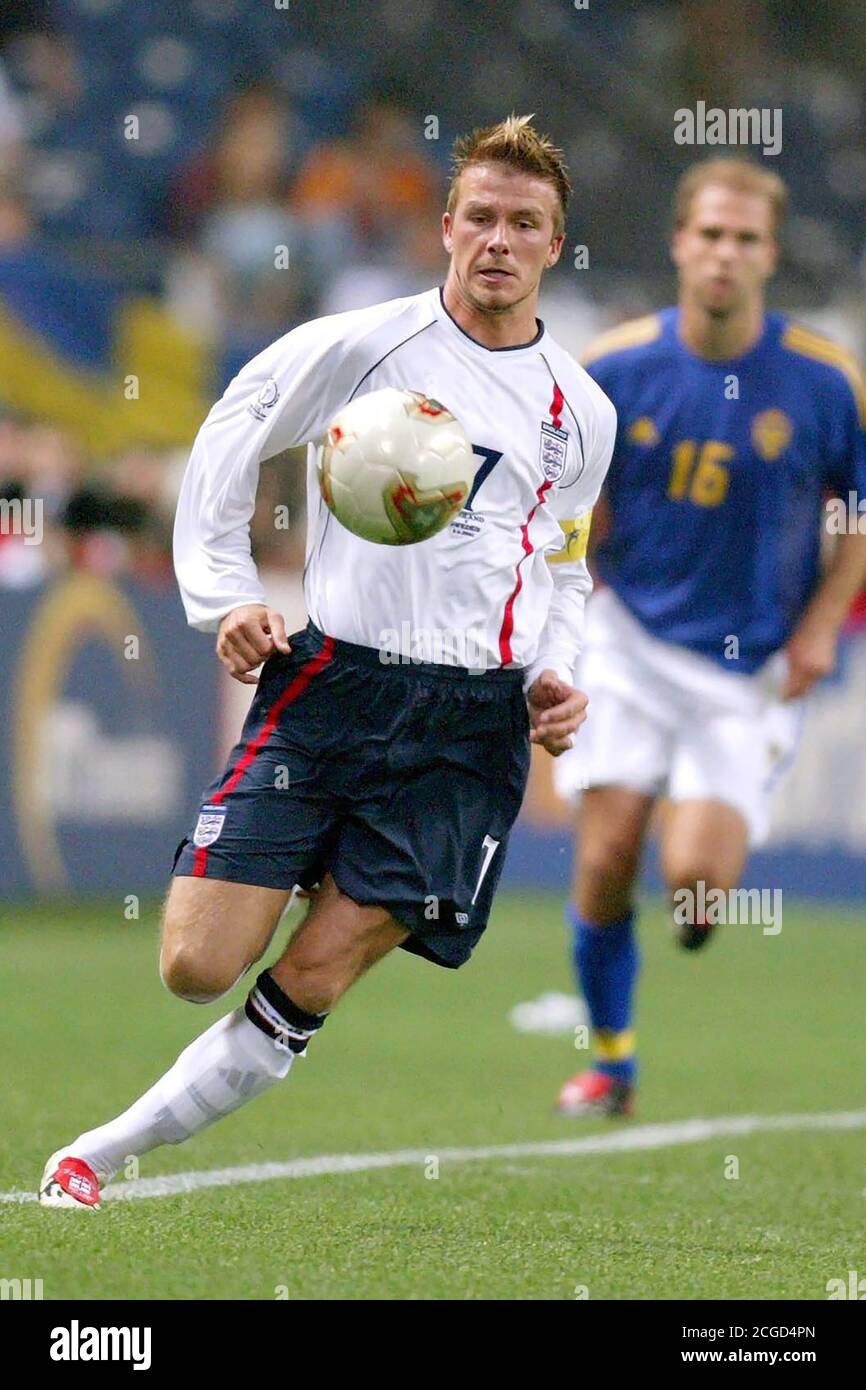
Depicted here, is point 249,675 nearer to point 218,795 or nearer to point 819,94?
point 218,795

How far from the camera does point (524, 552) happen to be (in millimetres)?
4824

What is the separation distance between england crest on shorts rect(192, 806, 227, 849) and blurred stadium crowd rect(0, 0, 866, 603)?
7382mm

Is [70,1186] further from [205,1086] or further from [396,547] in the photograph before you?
[396,547]

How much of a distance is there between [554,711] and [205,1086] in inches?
Result: 42.6

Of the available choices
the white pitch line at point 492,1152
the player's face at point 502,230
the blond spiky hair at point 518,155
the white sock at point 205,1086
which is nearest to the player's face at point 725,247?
the blond spiky hair at point 518,155

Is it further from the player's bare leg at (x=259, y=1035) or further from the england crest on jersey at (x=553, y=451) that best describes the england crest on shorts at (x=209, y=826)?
the england crest on jersey at (x=553, y=451)

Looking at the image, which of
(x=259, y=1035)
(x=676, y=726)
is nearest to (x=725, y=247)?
(x=676, y=726)

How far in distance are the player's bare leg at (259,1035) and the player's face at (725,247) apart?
309 cm

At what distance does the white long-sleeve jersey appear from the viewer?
470 cm

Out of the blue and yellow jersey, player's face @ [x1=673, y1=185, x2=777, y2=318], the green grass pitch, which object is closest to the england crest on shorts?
the green grass pitch

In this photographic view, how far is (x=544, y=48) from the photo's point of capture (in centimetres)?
1814

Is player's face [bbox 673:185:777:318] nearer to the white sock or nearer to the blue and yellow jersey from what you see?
the blue and yellow jersey

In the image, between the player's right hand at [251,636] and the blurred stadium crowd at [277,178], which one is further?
the blurred stadium crowd at [277,178]

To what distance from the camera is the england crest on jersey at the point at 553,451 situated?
4.83 metres
